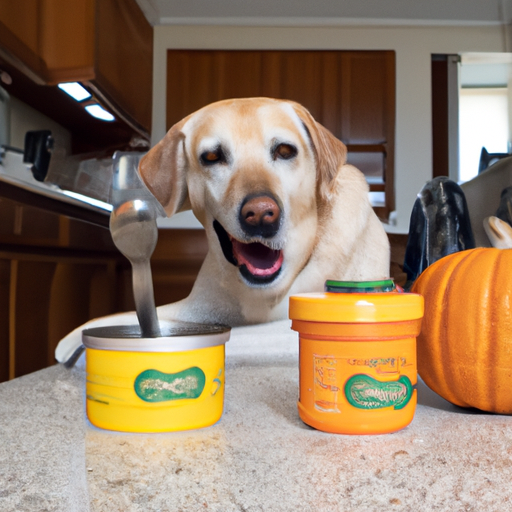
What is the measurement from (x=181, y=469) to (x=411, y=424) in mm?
250

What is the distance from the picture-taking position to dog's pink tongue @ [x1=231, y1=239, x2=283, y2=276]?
0.75 metres

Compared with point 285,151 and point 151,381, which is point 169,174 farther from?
point 151,381

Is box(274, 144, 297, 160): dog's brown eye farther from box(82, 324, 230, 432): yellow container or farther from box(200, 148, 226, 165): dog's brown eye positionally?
box(82, 324, 230, 432): yellow container

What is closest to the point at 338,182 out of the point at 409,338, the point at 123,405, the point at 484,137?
the point at 484,137

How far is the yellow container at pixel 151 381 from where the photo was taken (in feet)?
1.58

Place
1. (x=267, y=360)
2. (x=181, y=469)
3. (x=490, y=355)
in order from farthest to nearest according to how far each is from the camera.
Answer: (x=267, y=360) → (x=490, y=355) → (x=181, y=469)

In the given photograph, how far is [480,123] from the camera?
0.88 m

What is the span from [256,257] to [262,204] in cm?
10

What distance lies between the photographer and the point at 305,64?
2.87 ft

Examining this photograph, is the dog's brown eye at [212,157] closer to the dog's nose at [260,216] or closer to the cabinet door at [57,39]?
the dog's nose at [260,216]

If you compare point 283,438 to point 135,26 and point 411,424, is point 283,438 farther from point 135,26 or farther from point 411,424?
point 135,26

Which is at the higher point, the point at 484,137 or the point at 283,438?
the point at 484,137

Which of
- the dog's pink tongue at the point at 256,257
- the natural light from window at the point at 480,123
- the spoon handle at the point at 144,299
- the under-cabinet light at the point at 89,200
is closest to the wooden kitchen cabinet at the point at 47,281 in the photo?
the under-cabinet light at the point at 89,200

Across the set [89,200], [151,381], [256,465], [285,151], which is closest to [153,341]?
[151,381]
